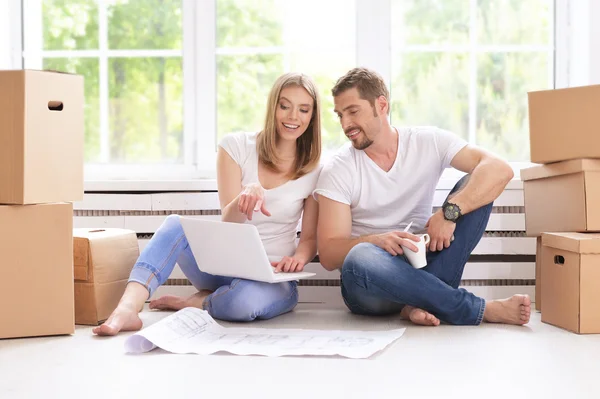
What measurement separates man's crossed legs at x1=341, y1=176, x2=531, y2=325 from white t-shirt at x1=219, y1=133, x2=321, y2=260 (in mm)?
285

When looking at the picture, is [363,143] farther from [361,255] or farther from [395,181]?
[361,255]

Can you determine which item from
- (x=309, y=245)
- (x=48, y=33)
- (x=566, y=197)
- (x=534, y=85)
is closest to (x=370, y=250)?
(x=309, y=245)

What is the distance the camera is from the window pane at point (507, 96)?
3084 mm

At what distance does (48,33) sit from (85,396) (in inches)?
79.1

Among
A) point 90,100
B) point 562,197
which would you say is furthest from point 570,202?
point 90,100

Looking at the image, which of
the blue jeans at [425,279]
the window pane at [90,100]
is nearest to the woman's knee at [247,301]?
the blue jeans at [425,279]

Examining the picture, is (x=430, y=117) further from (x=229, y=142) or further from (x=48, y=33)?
(x=48, y=33)

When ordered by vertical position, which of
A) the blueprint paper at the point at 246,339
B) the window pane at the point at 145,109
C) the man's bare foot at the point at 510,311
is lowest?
the blueprint paper at the point at 246,339

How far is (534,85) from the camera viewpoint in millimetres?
3105

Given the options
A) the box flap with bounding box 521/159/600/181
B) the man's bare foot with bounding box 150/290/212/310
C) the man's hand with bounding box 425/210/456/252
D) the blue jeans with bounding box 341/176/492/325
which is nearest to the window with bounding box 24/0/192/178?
the man's bare foot with bounding box 150/290/212/310

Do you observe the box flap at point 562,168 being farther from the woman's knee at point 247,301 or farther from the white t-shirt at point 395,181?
the woman's knee at point 247,301

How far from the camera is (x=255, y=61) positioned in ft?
10.2

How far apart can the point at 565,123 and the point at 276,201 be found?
0.93 m

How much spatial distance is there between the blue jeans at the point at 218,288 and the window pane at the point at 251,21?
3.07 feet
